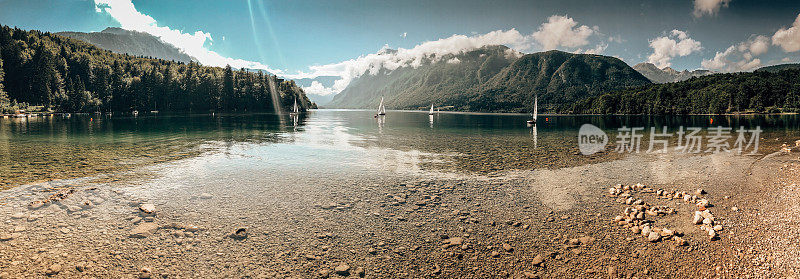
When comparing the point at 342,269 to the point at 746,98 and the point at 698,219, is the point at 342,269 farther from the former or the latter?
the point at 746,98

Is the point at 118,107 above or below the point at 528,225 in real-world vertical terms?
above

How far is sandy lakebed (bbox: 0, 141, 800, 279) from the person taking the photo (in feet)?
28.9

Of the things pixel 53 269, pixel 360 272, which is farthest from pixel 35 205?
pixel 360 272

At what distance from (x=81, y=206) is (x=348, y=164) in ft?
50.0

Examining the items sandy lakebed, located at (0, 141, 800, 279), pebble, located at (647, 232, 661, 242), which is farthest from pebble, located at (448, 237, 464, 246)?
pebble, located at (647, 232, 661, 242)

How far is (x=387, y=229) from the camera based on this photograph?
11.7 metres

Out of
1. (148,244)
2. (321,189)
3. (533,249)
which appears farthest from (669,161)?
(148,244)

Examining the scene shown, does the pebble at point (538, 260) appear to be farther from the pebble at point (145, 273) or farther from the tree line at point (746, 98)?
the tree line at point (746, 98)

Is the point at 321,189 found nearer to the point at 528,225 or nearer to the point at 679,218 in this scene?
the point at 528,225

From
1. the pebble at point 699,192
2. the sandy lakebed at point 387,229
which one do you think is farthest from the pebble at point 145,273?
the pebble at point 699,192

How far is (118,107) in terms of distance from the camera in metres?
192

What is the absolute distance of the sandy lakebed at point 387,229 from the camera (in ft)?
28.9

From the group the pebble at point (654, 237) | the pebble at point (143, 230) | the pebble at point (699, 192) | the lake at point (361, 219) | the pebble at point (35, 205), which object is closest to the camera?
the lake at point (361, 219)

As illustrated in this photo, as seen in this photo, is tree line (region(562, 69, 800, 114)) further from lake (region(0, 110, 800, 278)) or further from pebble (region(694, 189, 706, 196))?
pebble (region(694, 189, 706, 196))
